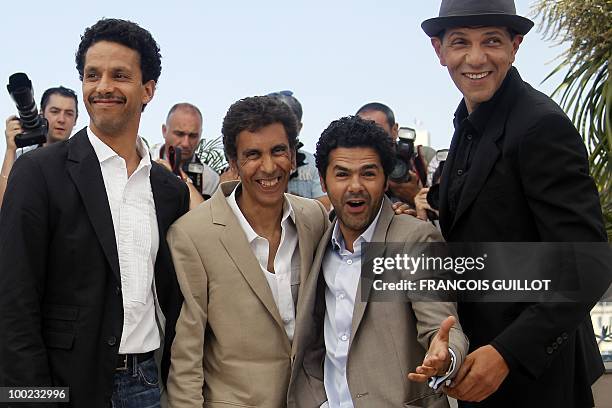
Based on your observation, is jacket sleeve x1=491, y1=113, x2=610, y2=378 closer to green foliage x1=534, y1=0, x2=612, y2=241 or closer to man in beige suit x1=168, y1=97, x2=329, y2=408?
man in beige suit x1=168, y1=97, x2=329, y2=408

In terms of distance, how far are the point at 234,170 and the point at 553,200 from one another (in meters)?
1.38

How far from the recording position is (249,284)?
2.79 m

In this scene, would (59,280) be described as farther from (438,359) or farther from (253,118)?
(438,359)

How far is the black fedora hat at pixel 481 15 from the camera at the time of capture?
256 centimetres

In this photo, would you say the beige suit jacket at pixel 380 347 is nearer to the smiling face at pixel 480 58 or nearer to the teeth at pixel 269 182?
the teeth at pixel 269 182

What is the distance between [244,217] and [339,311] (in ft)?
1.86

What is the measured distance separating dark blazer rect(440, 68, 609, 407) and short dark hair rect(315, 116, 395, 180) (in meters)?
0.31

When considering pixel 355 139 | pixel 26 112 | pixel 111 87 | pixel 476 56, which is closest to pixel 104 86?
pixel 111 87

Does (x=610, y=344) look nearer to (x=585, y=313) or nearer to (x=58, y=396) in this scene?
(x=585, y=313)

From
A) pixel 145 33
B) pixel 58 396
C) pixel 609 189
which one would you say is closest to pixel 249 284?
pixel 58 396

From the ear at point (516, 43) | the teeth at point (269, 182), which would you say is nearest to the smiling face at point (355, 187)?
the teeth at point (269, 182)

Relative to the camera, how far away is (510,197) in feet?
7.88

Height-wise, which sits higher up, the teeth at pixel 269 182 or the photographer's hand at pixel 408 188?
the photographer's hand at pixel 408 188

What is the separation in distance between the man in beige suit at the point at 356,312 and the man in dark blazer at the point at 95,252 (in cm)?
56
